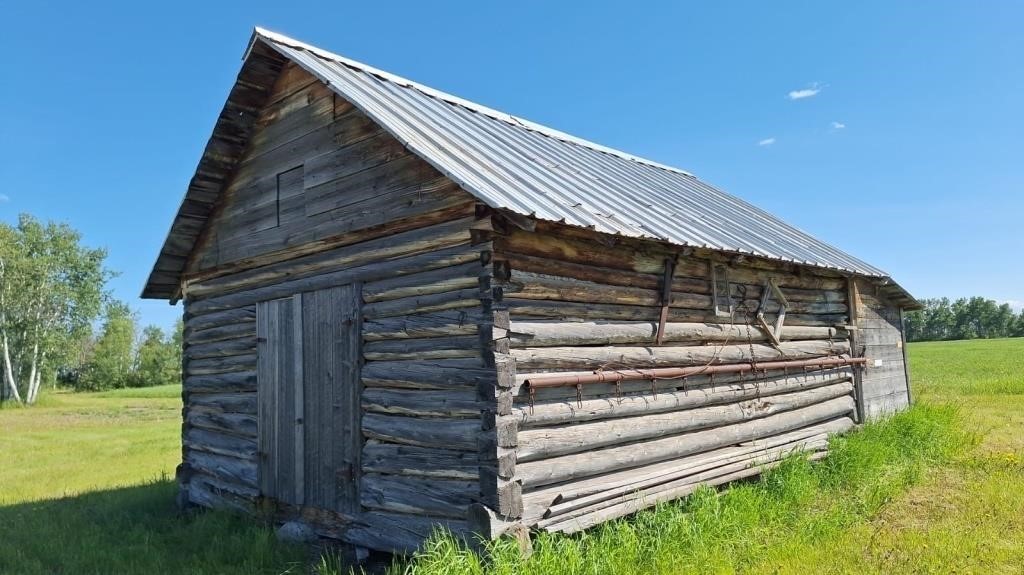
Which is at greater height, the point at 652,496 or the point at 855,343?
the point at 855,343

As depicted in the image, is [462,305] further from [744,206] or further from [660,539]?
[744,206]

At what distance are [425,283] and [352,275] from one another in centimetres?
114

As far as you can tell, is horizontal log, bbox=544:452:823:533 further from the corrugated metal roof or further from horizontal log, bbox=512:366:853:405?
the corrugated metal roof

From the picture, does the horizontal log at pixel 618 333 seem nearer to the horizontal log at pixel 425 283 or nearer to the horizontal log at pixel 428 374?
the horizontal log at pixel 428 374

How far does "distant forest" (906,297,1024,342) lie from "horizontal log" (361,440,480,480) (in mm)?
111987

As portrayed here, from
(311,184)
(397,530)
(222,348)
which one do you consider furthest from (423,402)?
(222,348)

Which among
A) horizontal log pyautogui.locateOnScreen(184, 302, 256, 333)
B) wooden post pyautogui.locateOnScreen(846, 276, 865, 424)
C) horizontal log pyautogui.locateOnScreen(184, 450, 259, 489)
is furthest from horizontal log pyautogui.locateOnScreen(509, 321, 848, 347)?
horizontal log pyautogui.locateOnScreen(184, 450, 259, 489)

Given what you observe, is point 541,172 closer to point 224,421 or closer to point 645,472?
point 645,472

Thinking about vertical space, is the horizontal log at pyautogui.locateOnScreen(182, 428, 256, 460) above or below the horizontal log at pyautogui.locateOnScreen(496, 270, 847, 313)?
below

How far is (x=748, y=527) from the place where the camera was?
23.1 ft

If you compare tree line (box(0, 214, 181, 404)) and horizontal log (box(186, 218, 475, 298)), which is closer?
horizontal log (box(186, 218, 475, 298))

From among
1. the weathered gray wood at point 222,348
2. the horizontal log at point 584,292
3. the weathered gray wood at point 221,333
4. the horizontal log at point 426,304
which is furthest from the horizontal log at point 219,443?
the horizontal log at point 584,292

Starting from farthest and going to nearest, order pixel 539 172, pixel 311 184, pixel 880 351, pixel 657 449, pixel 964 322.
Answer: pixel 964 322
pixel 880 351
pixel 311 184
pixel 539 172
pixel 657 449

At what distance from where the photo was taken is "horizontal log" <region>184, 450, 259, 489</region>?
8602mm
